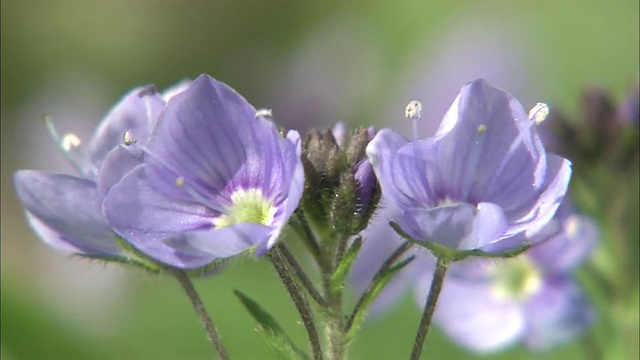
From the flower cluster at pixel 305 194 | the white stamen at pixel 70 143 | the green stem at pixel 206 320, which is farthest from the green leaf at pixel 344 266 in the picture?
the white stamen at pixel 70 143

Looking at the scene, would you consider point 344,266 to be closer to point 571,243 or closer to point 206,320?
point 206,320

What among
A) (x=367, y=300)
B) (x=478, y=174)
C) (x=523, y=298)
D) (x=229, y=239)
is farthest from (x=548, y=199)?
(x=523, y=298)

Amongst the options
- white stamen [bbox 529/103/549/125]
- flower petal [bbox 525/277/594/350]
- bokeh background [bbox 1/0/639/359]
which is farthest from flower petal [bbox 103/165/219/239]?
bokeh background [bbox 1/0/639/359]

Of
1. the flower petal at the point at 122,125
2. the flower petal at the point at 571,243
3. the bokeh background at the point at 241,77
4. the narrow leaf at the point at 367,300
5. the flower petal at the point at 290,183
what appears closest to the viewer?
the flower petal at the point at 290,183

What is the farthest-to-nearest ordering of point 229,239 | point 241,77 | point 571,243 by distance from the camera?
point 241,77 → point 571,243 → point 229,239

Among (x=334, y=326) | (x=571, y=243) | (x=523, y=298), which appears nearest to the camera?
(x=334, y=326)

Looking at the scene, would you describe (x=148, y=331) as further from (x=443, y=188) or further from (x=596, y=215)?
(x=443, y=188)

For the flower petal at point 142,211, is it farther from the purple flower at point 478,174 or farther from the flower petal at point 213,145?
the purple flower at point 478,174
